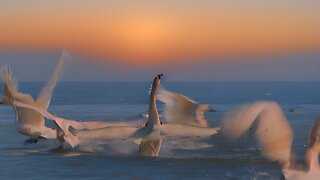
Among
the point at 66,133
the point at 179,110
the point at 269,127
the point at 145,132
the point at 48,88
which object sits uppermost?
the point at 269,127

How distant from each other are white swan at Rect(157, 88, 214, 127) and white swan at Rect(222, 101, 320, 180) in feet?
27.2

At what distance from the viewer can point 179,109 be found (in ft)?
73.5

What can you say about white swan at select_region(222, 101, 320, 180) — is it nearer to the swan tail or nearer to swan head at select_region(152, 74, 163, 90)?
swan head at select_region(152, 74, 163, 90)

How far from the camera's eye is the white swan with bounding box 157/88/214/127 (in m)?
22.1

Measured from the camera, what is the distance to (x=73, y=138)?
24.6 m

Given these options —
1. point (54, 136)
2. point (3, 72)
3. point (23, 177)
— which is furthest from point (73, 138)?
point (23, 177)

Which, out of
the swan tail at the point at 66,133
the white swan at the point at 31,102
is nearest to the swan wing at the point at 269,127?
the white swan at the point at 31,102

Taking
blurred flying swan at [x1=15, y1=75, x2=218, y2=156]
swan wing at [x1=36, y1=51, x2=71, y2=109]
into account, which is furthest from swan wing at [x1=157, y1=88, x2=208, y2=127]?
swan wing at [x1=36, y1=51, x2=71, y2=109]

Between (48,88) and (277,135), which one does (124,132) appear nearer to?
(48,88)

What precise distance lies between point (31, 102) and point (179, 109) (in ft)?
16.9

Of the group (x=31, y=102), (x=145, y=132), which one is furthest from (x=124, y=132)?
(x=31, y=102)

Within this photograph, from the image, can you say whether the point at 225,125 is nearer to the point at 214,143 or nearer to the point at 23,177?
the point at 23,177

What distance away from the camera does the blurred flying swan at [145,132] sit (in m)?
20.0

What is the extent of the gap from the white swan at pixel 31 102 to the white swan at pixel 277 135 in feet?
33.8
